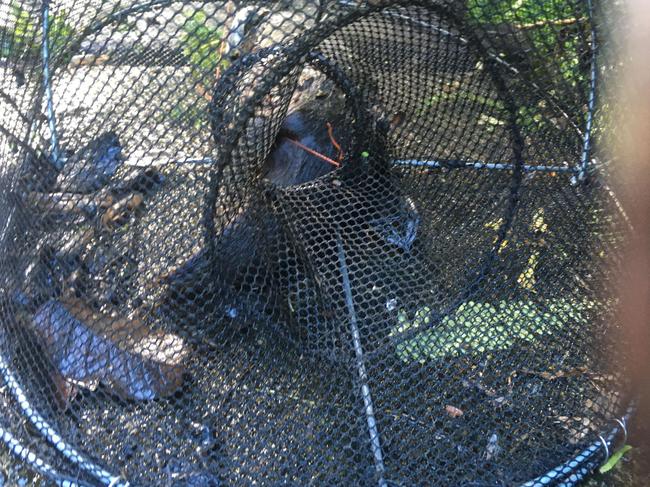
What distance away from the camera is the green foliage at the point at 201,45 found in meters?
0.99

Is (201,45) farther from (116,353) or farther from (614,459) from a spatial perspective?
(614,459)

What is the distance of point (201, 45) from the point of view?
1007mm

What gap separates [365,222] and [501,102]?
39cm

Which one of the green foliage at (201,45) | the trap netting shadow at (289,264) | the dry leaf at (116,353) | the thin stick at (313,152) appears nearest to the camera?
the green foliage at (201,45)

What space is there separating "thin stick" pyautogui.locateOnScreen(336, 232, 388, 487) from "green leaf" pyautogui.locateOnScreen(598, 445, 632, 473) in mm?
414

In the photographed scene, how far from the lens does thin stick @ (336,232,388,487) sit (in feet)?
3.94

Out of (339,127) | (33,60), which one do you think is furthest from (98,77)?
(339,127)

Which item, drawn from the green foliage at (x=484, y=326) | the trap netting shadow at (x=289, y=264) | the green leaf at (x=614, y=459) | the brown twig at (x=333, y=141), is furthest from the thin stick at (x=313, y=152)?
the green leaf at (x=614, y=459)

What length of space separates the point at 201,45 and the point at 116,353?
1.94 feet

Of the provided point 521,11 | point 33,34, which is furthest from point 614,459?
point 33,34

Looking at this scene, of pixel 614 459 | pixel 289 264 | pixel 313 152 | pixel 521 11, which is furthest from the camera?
pixel 313 152

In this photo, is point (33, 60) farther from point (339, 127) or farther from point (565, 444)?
point (565, 444)

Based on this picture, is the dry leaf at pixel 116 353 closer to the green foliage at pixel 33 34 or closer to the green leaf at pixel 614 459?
the green foliage at pixel 33 34

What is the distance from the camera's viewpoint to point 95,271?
47.3 inches
